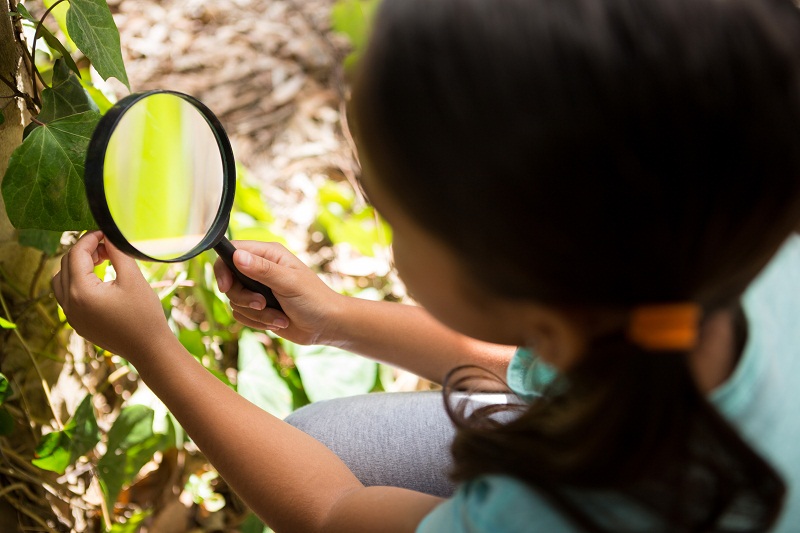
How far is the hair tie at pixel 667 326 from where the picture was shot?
0.60 m

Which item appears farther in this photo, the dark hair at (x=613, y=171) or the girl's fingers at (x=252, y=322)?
the girl's fingers at (x=252, y=322)

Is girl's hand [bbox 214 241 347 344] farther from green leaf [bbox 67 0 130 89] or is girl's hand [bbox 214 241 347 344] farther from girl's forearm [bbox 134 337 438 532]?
green leaf [bbox 67 0 130 89]

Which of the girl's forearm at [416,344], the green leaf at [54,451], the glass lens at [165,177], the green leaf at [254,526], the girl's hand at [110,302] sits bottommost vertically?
the green leaf at [254,526]

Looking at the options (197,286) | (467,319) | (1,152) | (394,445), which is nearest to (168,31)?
(197,286)

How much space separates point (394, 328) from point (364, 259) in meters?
0.75

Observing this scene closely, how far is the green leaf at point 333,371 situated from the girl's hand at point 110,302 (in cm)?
55

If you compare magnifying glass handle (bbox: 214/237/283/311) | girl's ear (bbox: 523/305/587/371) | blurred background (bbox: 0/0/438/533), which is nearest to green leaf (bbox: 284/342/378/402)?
blurred background (bbox: 0/0/438/533)

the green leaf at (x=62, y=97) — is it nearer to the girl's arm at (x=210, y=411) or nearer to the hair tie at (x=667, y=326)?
the girl's arm at (x=210, y=411)

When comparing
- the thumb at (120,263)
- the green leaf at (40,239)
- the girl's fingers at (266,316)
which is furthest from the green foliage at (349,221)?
the thumb at (120,263)

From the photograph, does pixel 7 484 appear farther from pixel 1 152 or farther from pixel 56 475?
pixel 1 152

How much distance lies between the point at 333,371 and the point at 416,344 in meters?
0.32

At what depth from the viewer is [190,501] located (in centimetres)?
150

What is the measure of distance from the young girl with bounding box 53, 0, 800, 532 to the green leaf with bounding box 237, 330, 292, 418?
747 millimetres

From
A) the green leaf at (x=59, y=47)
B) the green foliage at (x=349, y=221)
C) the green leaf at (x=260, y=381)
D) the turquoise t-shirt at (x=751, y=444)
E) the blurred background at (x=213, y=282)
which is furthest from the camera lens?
the green foliage at (x=349, y=221)
